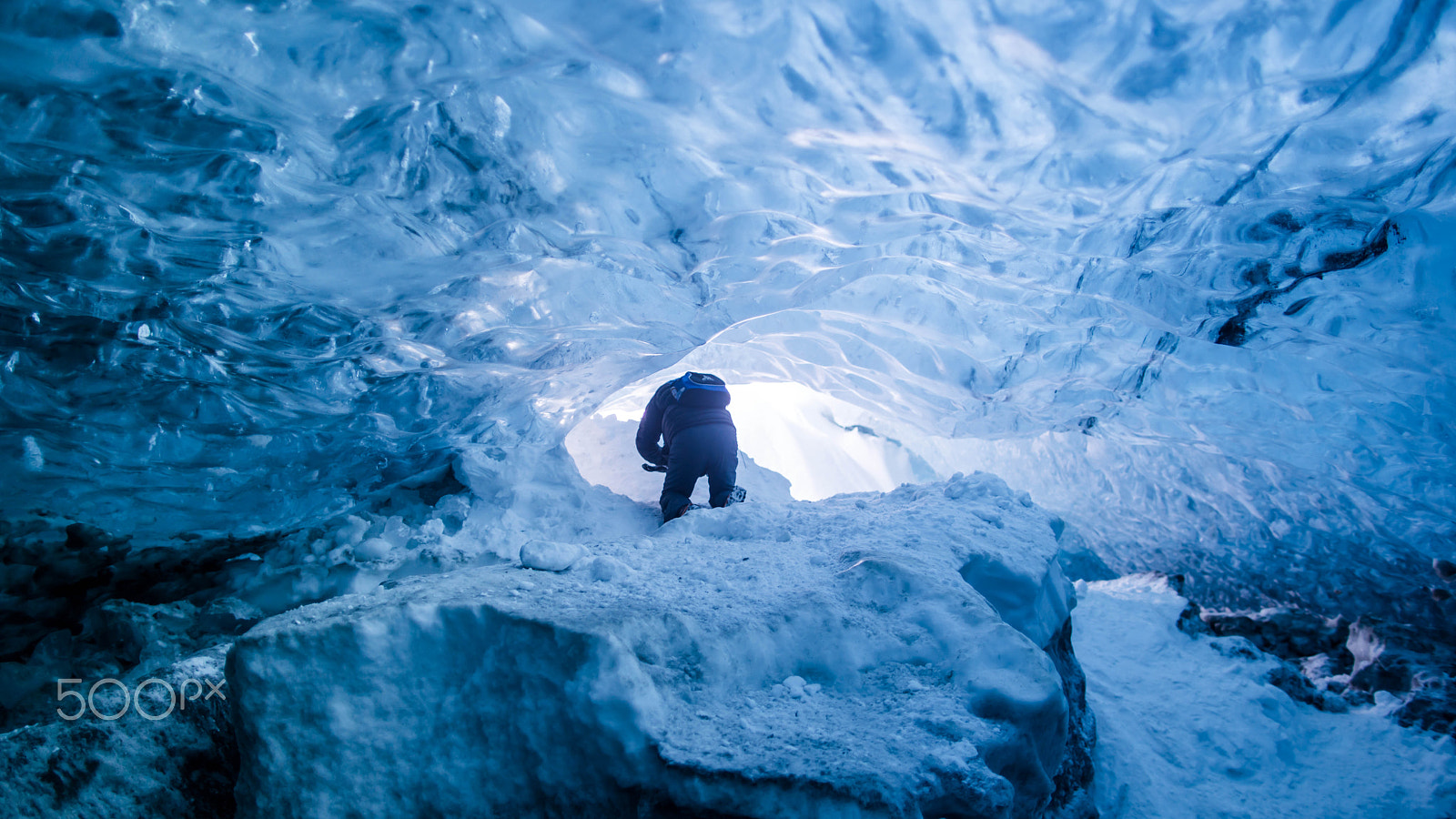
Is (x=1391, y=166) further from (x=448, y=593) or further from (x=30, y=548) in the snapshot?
(x=30, y=548)

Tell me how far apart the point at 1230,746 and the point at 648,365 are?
17.6 feet

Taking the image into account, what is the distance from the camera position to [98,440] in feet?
13.1

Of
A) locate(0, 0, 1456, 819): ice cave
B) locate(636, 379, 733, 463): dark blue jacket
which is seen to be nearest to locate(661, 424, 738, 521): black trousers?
locate(636, 379, 733, 463): dark blue jacket

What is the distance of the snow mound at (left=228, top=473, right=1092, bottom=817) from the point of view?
1.44 metres

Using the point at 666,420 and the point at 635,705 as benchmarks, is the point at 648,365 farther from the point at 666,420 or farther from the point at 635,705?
the point at 635,705

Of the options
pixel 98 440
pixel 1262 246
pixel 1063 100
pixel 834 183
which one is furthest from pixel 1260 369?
pixel 98 440

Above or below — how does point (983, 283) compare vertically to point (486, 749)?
above

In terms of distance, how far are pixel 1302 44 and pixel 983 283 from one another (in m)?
2.55

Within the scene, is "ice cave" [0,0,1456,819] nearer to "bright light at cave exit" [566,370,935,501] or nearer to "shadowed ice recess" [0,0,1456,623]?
"shadowed ice recess" [0,0,1456,623]

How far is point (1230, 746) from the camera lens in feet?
12.6

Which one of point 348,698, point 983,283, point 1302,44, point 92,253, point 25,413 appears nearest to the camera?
point 348,698

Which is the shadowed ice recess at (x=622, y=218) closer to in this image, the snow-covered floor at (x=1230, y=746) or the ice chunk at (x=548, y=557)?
the ice chunk at (x=548, y=557)

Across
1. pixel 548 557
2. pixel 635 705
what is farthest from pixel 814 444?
pixel 635 705

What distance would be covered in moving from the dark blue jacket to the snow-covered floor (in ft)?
10.8
